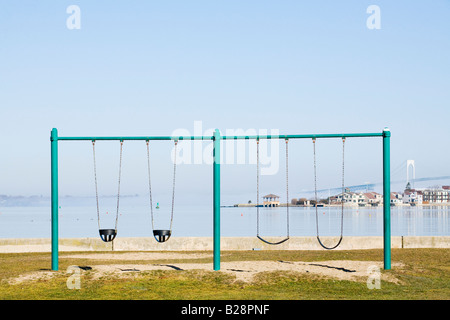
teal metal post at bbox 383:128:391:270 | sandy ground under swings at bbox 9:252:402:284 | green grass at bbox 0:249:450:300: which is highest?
teal metal post at bbox 383:128:391:270

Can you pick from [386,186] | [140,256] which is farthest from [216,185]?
[140,256]

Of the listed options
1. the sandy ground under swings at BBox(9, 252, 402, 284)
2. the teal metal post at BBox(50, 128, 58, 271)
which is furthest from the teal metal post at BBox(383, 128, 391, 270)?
the teal metal post at BBox(50, 128, 58, 271)

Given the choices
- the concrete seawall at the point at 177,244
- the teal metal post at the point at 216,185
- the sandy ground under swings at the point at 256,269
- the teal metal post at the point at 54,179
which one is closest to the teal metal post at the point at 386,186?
the sandy ground under swings at the point at 256,269

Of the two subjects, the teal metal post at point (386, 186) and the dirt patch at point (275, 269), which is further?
the teal metal post at point (386, 186)

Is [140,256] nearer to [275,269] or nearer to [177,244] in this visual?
[177,244]

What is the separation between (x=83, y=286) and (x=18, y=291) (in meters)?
1.39

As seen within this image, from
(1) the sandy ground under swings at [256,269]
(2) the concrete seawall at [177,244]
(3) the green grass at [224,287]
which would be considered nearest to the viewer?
(3) the green grass at [224,287]

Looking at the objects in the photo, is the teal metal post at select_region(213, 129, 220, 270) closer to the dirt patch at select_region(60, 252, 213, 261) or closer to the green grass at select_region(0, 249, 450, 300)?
the green grass at select_region(0, 249, 450, 300)

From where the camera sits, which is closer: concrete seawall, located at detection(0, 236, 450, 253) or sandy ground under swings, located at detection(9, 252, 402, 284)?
sandy ground under swings, located at detection(9, 252, 402, 284)

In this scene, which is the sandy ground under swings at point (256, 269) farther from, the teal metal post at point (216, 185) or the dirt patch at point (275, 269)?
the teal metal post at point (216, 185)

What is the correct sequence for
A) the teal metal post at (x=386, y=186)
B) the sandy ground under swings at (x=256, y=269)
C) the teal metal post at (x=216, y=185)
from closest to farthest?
the sandy ground under swings at (x=256, y=269) → the teal metal post at (x=216, y=185) → the teal metal post at (x=386, y=186)
